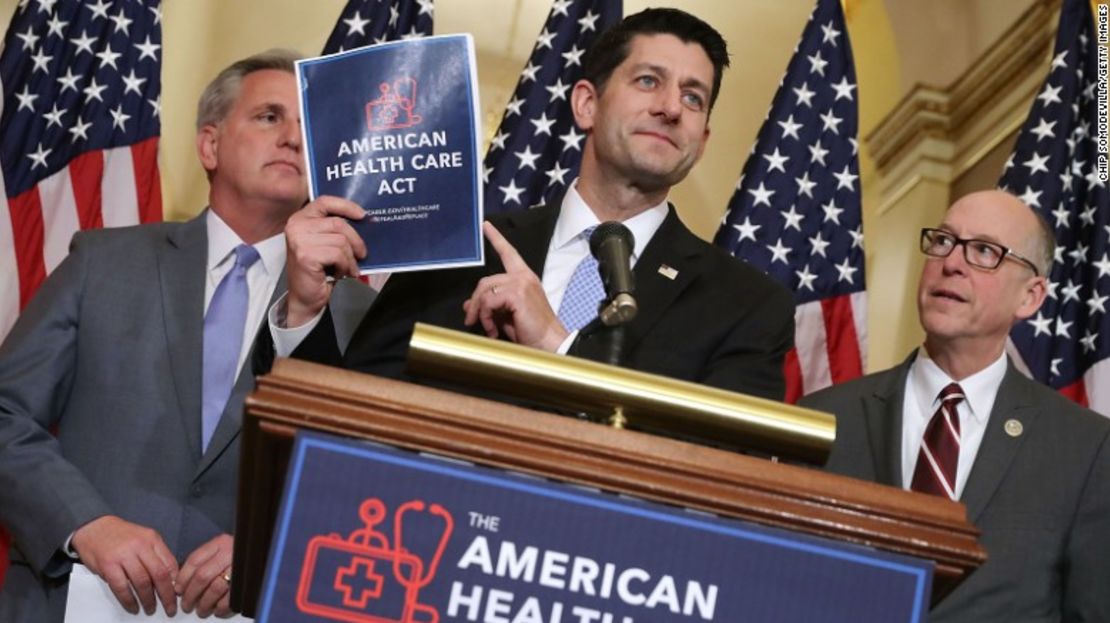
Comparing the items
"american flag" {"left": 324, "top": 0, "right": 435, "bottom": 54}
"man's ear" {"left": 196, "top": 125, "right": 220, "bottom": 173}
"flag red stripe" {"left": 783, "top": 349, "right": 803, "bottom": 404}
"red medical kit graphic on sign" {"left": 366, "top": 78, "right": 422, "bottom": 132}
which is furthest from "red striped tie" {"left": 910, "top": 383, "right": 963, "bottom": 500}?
"american flag" {"left": 324, "top": 0, "right": 435, "bottom": 54}

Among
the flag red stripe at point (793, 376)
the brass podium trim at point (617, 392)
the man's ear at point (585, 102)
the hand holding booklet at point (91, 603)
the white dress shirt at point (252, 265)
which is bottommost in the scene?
the hand holding booklet at point (91, 603)

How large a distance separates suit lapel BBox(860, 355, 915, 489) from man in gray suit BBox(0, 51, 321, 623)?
52.7 inches

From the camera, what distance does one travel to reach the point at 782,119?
4.81 m

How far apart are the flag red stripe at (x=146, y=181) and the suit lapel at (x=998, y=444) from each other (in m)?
2.55

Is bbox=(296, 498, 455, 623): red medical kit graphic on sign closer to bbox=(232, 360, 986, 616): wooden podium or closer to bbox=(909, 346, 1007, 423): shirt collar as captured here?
bbox=(232, 360, 986, 616): wooden podium

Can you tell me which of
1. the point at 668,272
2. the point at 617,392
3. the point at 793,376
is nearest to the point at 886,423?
the point at 668,272

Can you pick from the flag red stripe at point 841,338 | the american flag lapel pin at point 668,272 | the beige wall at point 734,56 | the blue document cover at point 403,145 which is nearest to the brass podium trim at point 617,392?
the blue document cover at point 403,145

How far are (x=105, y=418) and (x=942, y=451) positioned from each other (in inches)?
69.6

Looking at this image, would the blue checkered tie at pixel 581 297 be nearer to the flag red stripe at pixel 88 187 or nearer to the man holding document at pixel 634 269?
the man holding document at pixel 634 269

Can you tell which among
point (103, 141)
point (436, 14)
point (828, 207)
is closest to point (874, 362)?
point (828, 207)

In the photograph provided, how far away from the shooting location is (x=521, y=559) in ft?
4.22

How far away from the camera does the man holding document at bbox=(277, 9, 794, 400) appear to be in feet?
6.83

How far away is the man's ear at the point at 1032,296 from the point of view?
3.43 meters

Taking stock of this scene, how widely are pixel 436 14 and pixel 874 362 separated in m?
2.66
